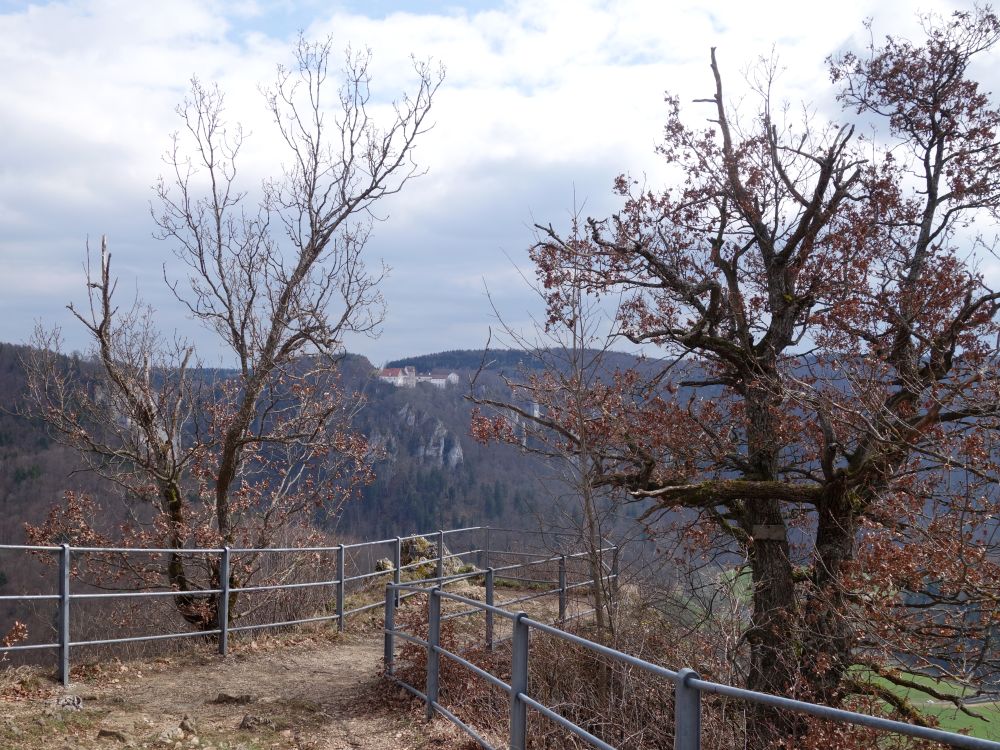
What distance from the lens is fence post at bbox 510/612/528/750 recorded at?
5.15 metres

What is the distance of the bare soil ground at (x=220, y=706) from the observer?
6906mm

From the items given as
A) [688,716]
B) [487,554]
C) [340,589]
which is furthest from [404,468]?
[688,716]

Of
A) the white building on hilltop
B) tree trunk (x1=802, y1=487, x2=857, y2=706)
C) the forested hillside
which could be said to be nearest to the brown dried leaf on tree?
tree trunk (x1=802, y1=487, x2=857, y2=706)

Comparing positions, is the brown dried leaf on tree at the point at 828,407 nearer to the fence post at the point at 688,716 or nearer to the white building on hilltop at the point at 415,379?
the fence post at the point at 688,716

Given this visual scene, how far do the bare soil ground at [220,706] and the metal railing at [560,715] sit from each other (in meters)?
0.36

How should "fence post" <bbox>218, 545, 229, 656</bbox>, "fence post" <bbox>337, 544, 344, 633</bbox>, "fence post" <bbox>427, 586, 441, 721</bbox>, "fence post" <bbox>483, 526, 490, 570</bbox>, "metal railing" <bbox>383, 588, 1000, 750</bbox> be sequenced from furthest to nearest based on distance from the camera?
1. "fence post" <bbox>483, 526, 490, 570</bbox>
2. "fence post" <bbox>337, 544, 344, 633</bbox>
3. "fence post" <bbox>218, 545, 229, 656</bbox>
4. "fence post" <bbox>427, 586, 441, 721</bbox>
5. "metal railing" <bbox>383, 588, 1000, 750</bbox>

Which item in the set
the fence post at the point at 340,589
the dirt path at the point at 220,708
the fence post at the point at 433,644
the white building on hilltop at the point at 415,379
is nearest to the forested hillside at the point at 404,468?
the white building on hilltop at the point at 415,379

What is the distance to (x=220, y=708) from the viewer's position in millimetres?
8172

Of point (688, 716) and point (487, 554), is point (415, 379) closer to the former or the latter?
point (487, 554)

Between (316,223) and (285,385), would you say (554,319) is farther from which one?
(285,385)

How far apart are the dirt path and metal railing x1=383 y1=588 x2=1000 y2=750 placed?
388 millimetres

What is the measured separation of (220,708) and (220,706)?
0.08 metres

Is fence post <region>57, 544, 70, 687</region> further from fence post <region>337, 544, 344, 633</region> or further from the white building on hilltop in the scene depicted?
the white building on hilltop

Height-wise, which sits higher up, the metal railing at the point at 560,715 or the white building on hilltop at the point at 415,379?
the white building on hilltop at the point at 415,379
